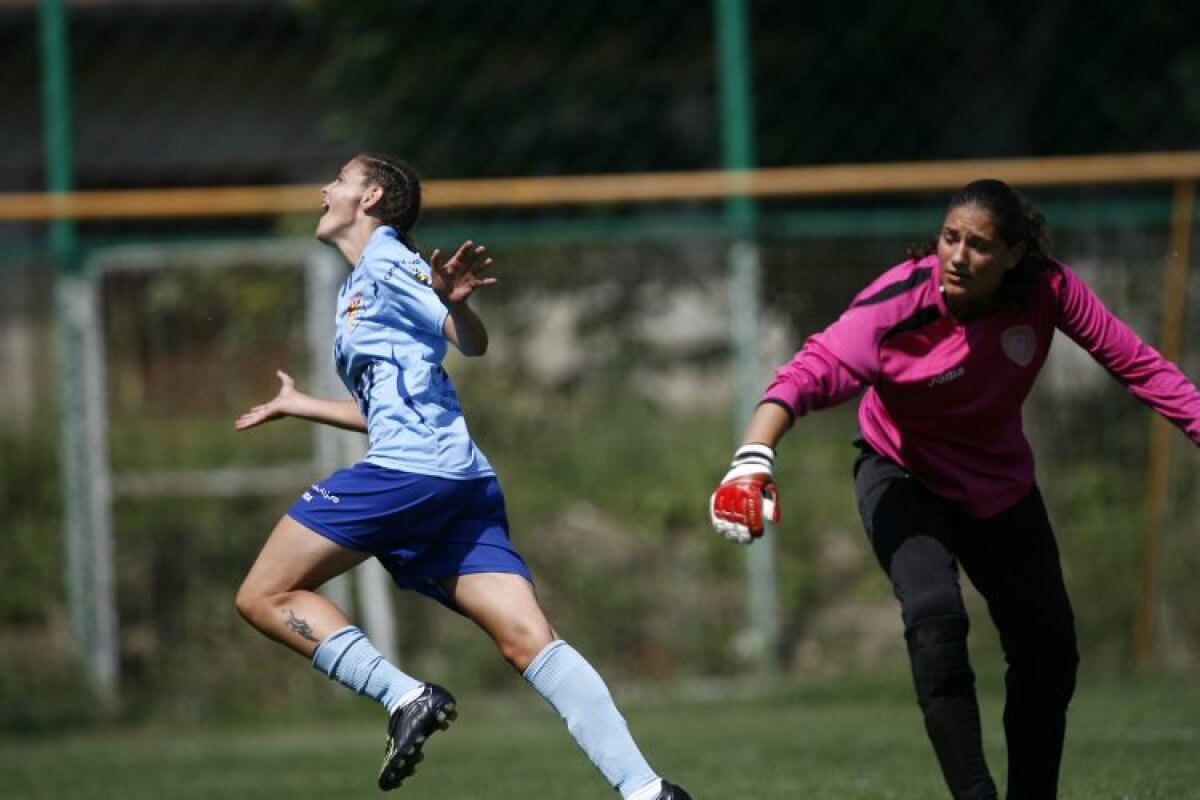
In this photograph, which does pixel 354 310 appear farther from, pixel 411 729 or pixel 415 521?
pixel 411 729

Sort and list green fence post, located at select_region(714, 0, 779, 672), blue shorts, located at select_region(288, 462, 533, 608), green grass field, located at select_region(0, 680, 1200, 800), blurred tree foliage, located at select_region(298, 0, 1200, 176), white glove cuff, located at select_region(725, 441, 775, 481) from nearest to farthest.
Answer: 1. white glove cuff, located at select_region(725, 441, 775, 481)
2. blue shorts, located at select_region(288, 462, 533, 608)
3. green grass field, located at select_region(0, 680, 1200, 800)
4. green fence post, located at select_region(714, 0, 779, 672)
5. blurred tree foliage, located at select_region(298, 0, 1200, 176)

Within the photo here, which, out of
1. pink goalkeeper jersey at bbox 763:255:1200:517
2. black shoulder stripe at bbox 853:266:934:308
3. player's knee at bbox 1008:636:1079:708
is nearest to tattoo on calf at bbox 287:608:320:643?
pink goalkeeper jersey at bbox 763:255:1200:517

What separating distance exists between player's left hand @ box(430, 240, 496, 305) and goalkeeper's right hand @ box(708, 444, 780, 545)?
954 millimetres

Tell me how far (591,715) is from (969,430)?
1353 millimetres

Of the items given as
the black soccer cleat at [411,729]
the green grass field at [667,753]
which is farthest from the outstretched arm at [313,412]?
the green grass field at [667,753]

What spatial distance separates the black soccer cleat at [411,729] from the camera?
5.07 meters

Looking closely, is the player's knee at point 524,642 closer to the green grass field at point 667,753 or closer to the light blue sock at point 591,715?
the light blue sock at point 591,715

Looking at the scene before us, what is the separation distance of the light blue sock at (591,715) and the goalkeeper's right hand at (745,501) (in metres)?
0.87

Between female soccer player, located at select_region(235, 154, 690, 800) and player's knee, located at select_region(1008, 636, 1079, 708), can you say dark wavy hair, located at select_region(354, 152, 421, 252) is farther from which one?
player's knee, located at select_region(1008, 636, 1079, 708)

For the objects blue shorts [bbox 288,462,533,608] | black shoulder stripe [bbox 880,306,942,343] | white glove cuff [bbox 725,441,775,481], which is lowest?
white glove cuff [bbox 725,441,775,481]

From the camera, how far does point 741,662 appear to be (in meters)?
11.0

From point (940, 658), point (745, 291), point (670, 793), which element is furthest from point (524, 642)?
point (745, 291)

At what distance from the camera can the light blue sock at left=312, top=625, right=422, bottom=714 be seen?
17.5 feet

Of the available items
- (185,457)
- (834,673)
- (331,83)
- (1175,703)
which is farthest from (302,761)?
(331,83)
